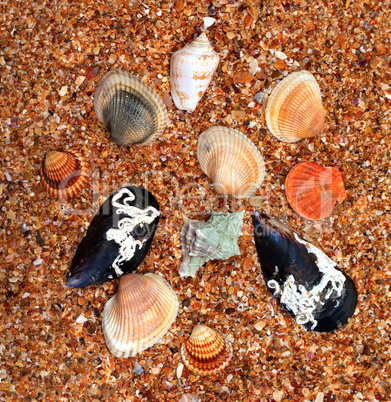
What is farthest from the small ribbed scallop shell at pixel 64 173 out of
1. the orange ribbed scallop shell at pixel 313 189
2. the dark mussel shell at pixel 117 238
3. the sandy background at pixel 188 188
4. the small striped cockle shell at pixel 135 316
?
the orange ribbed scallop shell at pixel 313 189

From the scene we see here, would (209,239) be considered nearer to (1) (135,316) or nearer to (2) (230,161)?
(2) (230,161)


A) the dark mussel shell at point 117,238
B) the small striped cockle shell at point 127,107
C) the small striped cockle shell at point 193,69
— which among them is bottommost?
the dark mussel shell at point 117,238

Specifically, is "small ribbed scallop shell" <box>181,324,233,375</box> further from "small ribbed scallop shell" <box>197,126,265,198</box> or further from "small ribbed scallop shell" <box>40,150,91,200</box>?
"small ribbed scallop shell" <box>40,150,91,200</box>

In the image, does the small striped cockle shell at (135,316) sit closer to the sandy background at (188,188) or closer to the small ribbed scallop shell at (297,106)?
the sandy background at (188,188)

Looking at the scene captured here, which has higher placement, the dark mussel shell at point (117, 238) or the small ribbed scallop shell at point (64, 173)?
the small ribbed scallop shell at point (64, 173)

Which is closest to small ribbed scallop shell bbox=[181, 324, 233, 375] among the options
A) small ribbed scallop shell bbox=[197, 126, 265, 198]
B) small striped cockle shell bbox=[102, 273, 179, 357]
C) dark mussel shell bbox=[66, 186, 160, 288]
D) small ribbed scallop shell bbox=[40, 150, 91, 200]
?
small striped cockle shell bbox=[102, 273, 179, 357]
